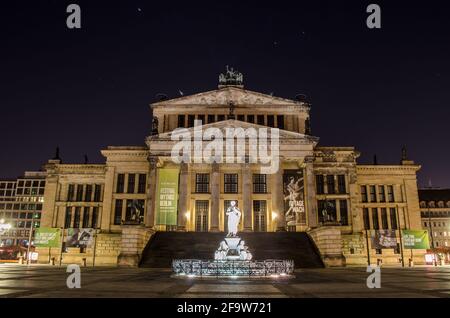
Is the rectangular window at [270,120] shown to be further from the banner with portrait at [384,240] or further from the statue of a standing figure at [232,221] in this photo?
the statue of a standing figure at [232,221]

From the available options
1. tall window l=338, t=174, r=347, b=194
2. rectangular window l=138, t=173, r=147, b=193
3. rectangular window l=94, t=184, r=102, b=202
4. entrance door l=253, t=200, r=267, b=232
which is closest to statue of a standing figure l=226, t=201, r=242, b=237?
entrance door l=253, t=200, r=267, b=232

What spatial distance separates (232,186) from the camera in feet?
170

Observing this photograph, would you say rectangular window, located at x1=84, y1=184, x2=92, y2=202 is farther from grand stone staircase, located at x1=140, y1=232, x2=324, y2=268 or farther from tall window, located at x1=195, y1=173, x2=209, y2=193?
grand stone staircase, located at x1=140, y1=232, x2=324, y2=268

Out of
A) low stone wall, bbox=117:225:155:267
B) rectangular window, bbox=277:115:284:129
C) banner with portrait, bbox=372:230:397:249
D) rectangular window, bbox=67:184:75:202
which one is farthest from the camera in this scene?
rectangular window, bbox=67:184:75:202

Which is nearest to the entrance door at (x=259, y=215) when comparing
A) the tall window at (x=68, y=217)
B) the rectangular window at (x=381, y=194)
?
the rectangular window at (x=381, y=194)

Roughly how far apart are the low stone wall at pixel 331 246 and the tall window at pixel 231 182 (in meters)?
16.7

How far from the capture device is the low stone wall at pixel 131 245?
34750 millimetres

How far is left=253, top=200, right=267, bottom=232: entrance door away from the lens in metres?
50.9

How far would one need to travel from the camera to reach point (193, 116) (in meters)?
53.1

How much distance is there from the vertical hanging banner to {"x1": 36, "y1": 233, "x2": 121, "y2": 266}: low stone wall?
71.5 feet

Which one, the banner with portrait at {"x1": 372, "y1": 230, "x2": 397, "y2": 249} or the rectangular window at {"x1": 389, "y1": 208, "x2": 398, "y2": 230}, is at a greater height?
the rectangular window at {"x1": 389, "y1": 208, "x2": 398, "y2": 230}

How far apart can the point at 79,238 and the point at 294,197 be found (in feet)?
86.4

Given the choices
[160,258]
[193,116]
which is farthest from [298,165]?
[160,258]
